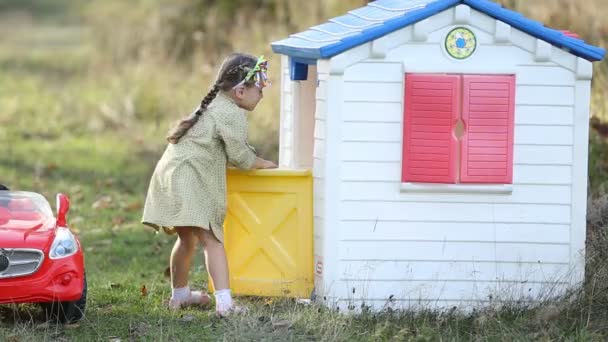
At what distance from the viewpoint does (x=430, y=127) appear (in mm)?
6941

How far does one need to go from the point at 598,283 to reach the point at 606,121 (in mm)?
3908

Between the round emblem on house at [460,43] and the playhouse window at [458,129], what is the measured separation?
14cm

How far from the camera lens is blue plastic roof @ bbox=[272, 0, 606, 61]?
684 centimetres

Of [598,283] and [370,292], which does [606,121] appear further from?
[370,292]

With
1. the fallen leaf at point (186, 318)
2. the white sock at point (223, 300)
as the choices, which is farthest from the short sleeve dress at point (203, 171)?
the fallen leaf at point (186, 318)

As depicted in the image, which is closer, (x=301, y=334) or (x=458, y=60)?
(x=301, y=334)

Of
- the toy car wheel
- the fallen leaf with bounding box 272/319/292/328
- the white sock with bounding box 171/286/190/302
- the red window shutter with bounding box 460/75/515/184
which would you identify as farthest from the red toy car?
the red window shutter with bounding box 460/75/515/184

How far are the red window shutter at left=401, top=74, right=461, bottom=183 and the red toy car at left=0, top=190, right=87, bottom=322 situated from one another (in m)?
1.95

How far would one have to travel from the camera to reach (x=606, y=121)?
10.9m

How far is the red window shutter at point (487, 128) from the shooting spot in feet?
22.8

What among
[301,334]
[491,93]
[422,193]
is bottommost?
[301,334]

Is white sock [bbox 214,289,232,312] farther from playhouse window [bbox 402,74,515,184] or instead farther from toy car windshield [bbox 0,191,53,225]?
playhouse window [bbox 402,74,515,184]

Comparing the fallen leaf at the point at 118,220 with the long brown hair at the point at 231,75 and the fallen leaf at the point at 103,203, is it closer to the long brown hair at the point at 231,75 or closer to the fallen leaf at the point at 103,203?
the fallen leaf at the point at 103,203

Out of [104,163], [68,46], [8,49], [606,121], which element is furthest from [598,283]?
[68,46]
